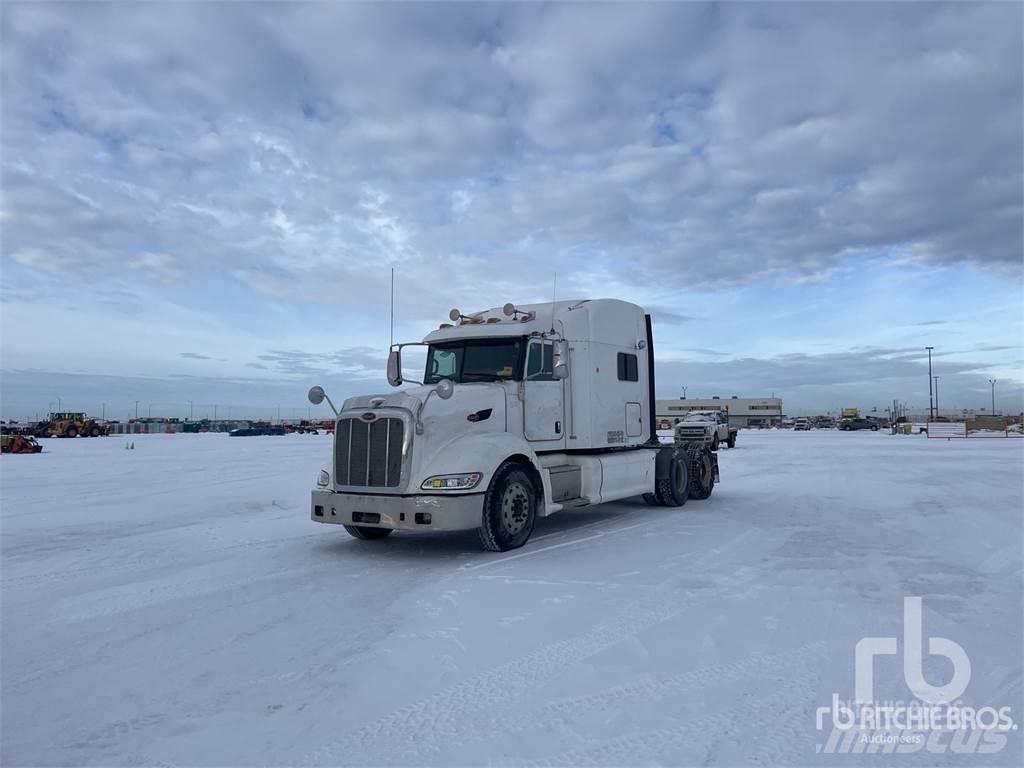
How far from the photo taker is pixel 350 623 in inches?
230

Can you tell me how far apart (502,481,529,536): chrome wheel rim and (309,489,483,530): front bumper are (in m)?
0.59

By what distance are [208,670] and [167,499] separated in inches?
425

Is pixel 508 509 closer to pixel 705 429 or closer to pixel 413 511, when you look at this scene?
pixel 413 511

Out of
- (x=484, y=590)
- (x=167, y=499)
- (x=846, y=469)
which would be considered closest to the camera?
(x=484, y=590)

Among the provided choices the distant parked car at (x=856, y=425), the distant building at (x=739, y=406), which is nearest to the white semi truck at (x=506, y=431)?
the distant parked car at (x=856, y=425)

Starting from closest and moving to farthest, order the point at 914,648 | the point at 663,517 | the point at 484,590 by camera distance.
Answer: the point at 914,648, the point at 484,590, the point at 663,517

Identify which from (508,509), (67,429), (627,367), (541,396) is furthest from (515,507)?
(67,429)

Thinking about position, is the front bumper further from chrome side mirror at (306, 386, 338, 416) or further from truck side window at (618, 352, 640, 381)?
truck side window at (618, 352, 640, 381)

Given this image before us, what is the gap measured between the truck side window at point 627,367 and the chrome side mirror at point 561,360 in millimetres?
2064

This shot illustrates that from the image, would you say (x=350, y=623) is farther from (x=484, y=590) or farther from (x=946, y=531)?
(x=946, y=531)

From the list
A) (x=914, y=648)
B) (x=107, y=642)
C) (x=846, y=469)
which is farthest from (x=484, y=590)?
(x=846, y=469)

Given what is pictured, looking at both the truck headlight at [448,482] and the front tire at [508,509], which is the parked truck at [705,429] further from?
the truck headlight at [448,482]

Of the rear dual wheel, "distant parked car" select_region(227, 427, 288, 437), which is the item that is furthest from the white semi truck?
"distant parked car" select_region(227, 427, 288, 437)

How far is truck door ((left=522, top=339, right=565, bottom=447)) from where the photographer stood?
9844mm
